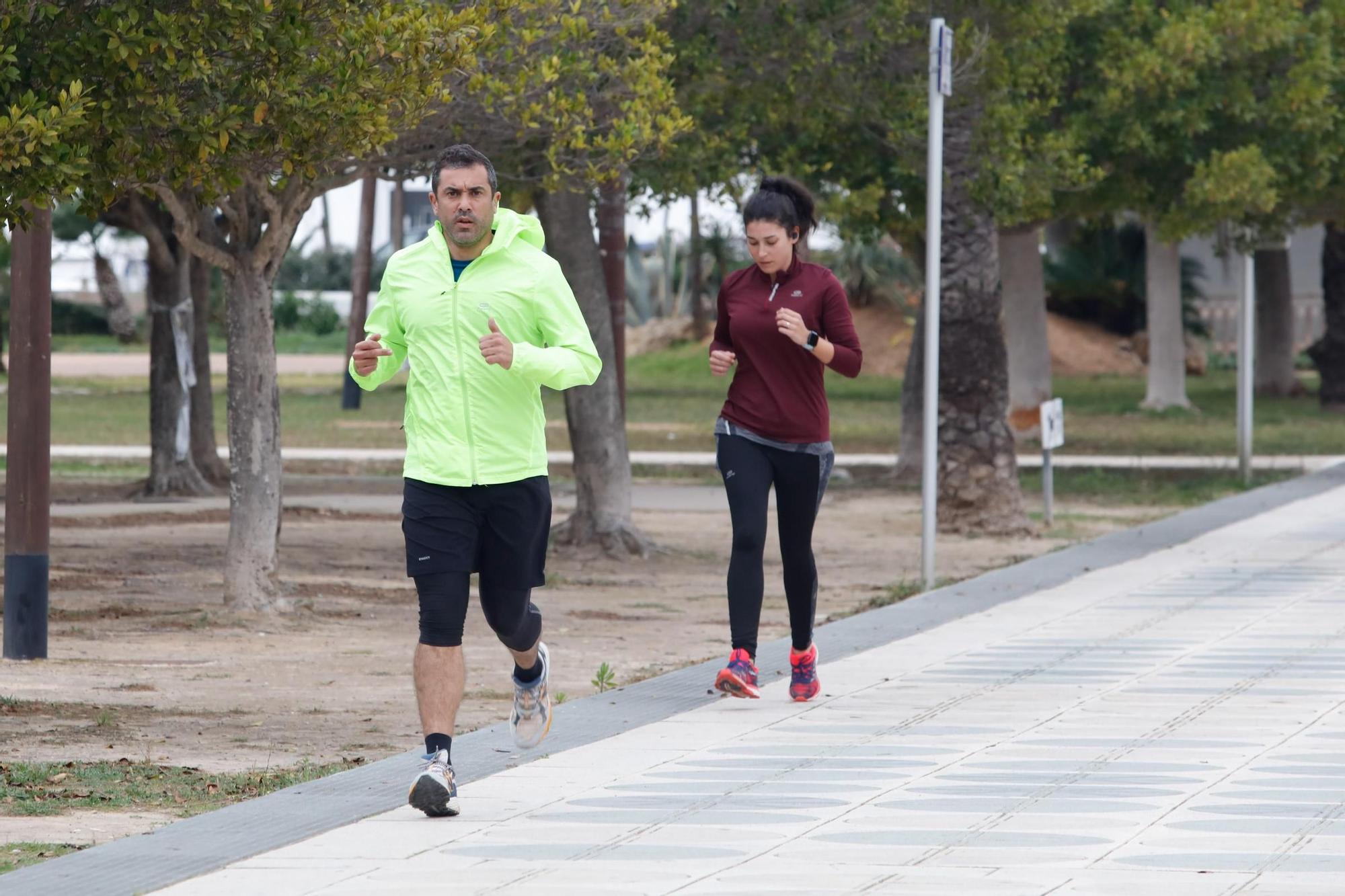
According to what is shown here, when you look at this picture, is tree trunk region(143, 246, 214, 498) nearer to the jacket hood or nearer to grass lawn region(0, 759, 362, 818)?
grass lawn region(0, 759, 362, 818)

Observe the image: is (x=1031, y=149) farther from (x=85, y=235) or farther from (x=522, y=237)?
(x=85, y=235)

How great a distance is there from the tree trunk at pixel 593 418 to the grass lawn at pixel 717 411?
457 inches

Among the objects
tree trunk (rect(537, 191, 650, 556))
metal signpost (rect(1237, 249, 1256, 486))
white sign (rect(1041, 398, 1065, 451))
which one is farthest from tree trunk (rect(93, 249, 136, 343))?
tree trunk (rect(537, 191, 650, 556))

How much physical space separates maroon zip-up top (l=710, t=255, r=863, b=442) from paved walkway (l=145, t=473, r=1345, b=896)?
1062mm

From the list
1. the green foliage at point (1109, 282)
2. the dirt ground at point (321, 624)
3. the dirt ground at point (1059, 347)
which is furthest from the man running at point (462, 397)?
the green foliage at point (1109, 282)

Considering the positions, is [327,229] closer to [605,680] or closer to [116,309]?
[116,309]

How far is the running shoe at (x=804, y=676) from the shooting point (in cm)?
862

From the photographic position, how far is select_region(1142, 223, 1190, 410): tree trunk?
34.0m

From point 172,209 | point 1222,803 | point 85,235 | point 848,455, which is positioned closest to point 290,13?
point 172,209

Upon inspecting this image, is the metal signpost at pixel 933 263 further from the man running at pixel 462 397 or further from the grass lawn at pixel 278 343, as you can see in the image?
the grass lawn at pixel 278 343

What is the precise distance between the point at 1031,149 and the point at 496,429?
9.84 meters

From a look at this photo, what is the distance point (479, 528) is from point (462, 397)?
40 cm

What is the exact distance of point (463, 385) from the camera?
6.49 m

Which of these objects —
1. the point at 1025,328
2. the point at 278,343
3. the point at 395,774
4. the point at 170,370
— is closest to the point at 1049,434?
the point at 170,370
